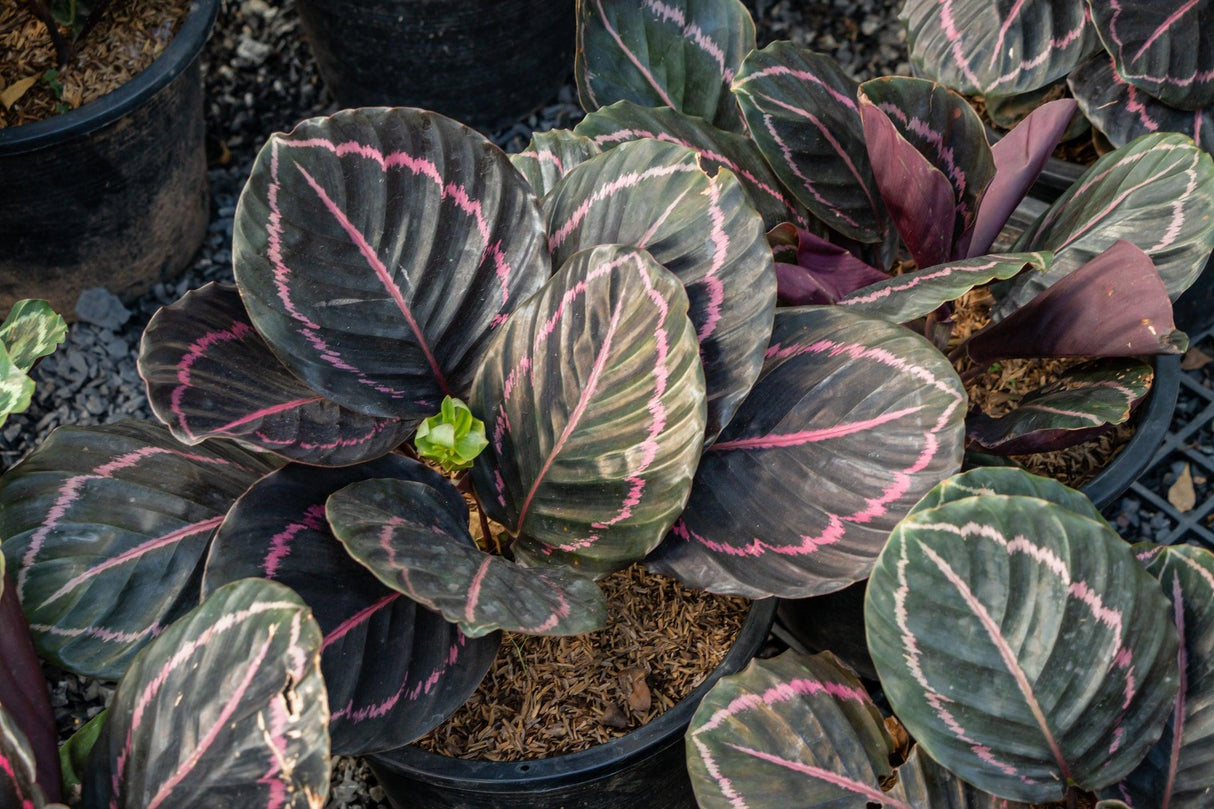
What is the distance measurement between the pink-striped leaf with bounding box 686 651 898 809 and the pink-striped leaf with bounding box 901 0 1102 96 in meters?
0.85

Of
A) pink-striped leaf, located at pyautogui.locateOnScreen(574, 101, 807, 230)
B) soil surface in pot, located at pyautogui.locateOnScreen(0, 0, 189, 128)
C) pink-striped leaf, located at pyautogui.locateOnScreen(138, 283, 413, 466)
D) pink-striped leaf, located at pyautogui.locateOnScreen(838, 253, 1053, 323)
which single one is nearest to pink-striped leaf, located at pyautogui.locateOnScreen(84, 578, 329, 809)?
pink-striped leaf, located at pyautogui.locateOnScreen(138, 283, 413, 466)

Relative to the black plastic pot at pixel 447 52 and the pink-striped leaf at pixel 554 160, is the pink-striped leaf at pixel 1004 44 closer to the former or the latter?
the pink-striped leaf at pixel 554 160

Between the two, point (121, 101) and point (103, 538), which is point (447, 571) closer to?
point (103, 538)

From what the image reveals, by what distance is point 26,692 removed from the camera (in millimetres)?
896

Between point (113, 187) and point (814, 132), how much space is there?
117 centimetres

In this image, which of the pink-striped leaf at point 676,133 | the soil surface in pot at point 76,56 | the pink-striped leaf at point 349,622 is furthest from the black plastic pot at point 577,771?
the soil surface in pot at point 76,56

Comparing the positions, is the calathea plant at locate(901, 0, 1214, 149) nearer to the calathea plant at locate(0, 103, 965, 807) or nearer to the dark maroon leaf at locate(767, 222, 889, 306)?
the dark maroon leaf at locate(767, 222, 889, 306)

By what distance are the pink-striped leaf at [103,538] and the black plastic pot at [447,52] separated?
45.5 inches

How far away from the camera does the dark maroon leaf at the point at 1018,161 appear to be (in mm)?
1146

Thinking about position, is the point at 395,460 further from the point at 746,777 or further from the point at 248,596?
the point at 746,777

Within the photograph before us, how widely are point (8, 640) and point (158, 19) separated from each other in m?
1.25

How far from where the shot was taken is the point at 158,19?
5.92ft

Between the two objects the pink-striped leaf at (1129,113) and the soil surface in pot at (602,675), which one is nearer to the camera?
the soil surface in pot at (602,675)

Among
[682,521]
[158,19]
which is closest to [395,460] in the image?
[682,521]
